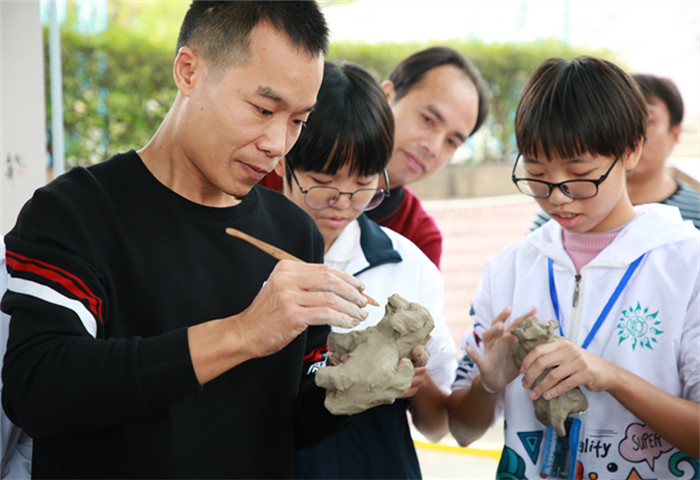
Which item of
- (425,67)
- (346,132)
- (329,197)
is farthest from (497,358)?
(425,67)

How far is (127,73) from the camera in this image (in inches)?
287

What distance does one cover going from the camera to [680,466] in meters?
2.12

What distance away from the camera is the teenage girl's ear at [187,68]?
176cm

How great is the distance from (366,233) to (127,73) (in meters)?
5.72

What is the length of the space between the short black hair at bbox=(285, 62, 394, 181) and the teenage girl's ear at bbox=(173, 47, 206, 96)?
712 millimetres

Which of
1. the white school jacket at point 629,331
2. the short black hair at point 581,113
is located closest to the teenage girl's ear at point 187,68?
the short black hair at point 581,113

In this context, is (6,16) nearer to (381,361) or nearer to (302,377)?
(302,377)

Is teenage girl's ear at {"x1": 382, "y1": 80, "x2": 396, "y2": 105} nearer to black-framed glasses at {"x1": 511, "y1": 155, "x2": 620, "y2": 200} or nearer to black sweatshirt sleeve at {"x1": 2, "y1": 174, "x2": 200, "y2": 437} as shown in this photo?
black-framed glasses at {"x1": 511, "y1": 155, "x2": 620, "y2": 200}

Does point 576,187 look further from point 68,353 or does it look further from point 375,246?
point 68,353

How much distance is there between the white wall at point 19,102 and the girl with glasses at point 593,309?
2194 millimetres

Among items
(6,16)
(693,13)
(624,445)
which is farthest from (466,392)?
(693,13)

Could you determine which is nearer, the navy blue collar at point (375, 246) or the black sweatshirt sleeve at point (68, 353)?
the black sweatshirt sleeve at point (68, 353)

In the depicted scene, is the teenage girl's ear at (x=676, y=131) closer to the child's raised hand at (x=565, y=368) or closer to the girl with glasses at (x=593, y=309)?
the girl with glasses at (x=593, y=309)

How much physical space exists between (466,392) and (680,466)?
2.42 ft
